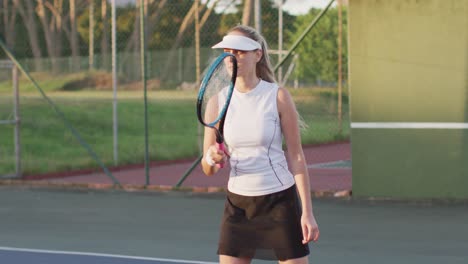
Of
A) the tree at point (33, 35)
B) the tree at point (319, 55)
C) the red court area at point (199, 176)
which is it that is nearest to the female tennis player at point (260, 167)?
the red court area at point (199, 176)

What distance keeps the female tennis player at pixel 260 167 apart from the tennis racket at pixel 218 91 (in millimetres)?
33

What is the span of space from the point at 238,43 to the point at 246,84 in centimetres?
23

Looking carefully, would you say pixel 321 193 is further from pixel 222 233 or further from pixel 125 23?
pixel 125 23

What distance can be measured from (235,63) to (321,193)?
832cm

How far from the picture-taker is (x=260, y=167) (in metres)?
5.15

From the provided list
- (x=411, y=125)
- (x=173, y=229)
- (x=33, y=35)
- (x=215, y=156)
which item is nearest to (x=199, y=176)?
(x=411, y=125)

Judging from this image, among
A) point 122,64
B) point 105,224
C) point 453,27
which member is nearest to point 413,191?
point 453,27

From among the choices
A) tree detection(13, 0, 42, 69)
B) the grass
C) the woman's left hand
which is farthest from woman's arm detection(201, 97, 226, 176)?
tree detection(13, 0, 42, 69)

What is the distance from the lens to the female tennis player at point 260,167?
16.8ft

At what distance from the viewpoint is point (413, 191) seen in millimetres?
12539

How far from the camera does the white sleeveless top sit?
5121mm

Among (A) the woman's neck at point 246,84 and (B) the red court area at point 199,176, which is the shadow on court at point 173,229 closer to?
(B) the red court area at point 199,176

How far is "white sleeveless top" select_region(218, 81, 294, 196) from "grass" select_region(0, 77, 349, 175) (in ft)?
39.4

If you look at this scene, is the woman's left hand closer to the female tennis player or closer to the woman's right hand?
the female tennis player
